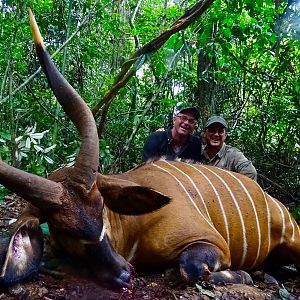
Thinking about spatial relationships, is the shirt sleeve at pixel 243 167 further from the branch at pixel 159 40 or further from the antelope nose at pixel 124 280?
the antelope nose at pixel 124 280

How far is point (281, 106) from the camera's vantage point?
6.64 meters

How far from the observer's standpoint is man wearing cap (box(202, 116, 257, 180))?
517 cm

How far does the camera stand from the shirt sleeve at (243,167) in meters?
5.05

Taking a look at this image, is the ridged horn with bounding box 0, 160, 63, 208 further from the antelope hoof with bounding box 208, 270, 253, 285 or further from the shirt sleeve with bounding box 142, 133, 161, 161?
the shirt sleeve with bounding box 142, 133, 161, 161

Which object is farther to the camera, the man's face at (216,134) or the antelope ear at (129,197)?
the man's face at (216,134)

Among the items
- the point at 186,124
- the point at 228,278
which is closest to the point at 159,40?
the point at 186,124

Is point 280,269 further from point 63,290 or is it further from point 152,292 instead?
point 63,290

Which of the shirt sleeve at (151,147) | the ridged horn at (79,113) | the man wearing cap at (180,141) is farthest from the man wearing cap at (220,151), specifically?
the ridged horn at (79,113)

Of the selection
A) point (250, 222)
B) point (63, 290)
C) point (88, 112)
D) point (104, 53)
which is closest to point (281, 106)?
point (104, 53)

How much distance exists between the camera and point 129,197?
3.00 metres

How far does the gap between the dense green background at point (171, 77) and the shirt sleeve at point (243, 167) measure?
843mm

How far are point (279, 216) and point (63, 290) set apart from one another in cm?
217

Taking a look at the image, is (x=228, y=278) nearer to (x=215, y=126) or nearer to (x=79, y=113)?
(x=79, y=113)

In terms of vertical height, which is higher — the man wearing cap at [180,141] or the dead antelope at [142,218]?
the man wearing cap at [180,141]
